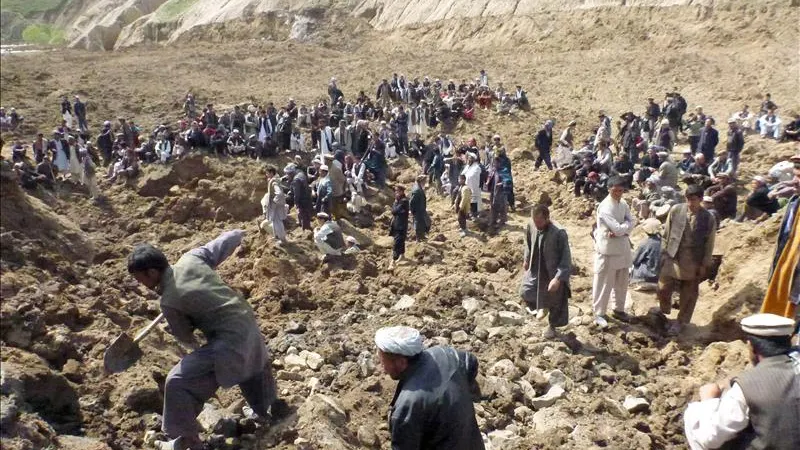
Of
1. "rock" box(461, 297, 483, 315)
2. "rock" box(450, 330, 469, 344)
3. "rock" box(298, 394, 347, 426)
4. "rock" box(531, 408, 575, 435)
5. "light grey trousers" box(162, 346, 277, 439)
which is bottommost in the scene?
"rock" box(461, 297, 483, 315)

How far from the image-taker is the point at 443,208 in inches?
500

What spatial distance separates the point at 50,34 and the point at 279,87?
27.6m

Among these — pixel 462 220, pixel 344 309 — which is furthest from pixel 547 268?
pixel 462 220

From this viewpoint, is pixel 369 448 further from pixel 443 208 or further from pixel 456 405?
pixel 443 208

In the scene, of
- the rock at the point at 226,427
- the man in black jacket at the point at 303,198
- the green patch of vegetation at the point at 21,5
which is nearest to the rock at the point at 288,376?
the rock at the point at 226,427

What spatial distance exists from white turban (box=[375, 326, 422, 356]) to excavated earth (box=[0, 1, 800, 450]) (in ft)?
4.56

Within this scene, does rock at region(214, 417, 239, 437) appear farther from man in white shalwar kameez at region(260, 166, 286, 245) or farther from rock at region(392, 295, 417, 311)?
man in white shalwar kameez at region(260, 166, 286, 245)

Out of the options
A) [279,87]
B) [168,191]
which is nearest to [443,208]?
[168,191]

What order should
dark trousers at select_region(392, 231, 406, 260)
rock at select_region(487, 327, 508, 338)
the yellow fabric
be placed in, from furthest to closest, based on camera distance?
1. dark trousers at select_region(392, 231, 406, 260)
2. rock at select_region(487, 327, 508, 338)
3. the yellow fabric

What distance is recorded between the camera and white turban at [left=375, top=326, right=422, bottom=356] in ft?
9.09

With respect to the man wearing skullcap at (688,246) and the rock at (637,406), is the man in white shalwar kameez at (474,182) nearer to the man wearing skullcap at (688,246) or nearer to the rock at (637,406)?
the man wearing skullcap at (688,246)

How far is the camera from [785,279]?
4.55 m

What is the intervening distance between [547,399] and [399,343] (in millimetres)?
2691

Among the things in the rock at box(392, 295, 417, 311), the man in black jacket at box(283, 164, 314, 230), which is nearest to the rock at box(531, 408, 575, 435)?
the rock at box(392, 295, 417, 311)
